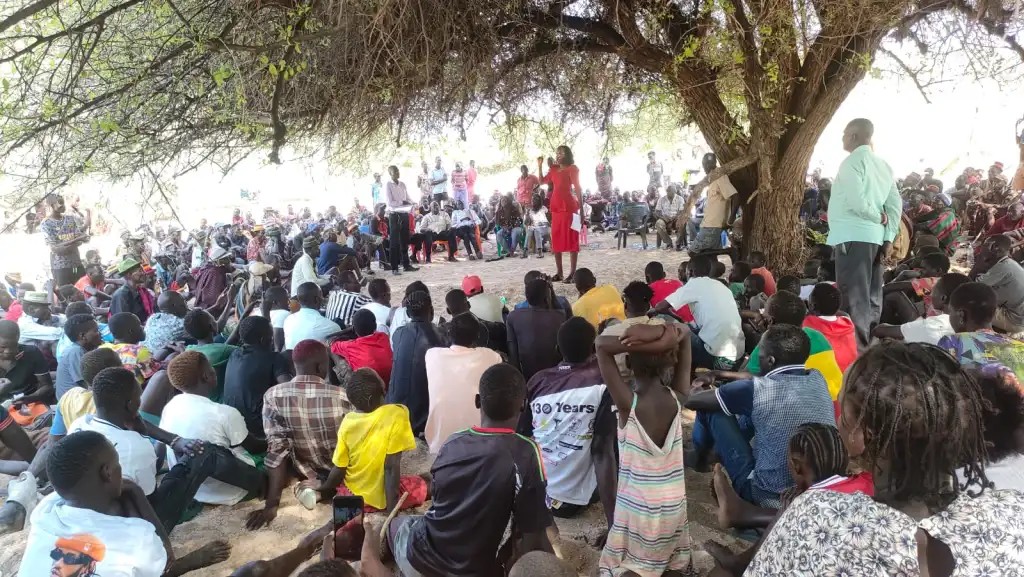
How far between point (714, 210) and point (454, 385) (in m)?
4.73

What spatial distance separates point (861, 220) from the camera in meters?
4.68

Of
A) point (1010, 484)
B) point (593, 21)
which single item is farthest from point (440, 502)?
point (593, 21)

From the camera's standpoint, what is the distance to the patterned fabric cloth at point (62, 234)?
27.9 feet

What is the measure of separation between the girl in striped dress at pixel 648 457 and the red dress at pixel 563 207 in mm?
5741

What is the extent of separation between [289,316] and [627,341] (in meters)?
3.64

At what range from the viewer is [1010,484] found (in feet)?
6.59

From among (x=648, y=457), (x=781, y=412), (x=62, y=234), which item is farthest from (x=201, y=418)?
(x=62, y=234)

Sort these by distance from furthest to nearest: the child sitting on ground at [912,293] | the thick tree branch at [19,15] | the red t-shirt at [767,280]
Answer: the red t-shirt at [767,280], the child sitting on ground at [912,293], the thick tree branch at [19,15]

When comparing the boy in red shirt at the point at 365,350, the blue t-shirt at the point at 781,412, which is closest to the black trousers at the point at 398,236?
the boy in red shirt at the point at 365,350

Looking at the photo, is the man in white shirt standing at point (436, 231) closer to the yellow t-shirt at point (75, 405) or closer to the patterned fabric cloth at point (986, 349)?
the yellow t-shirt at point (75, 405)

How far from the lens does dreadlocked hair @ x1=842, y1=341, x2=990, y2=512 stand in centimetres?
145

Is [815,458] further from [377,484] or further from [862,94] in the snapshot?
[862,94]

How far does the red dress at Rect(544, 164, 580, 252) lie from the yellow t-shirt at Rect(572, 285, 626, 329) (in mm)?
3266

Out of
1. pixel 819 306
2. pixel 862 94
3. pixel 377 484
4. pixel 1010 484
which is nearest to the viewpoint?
pixel 1010 484
